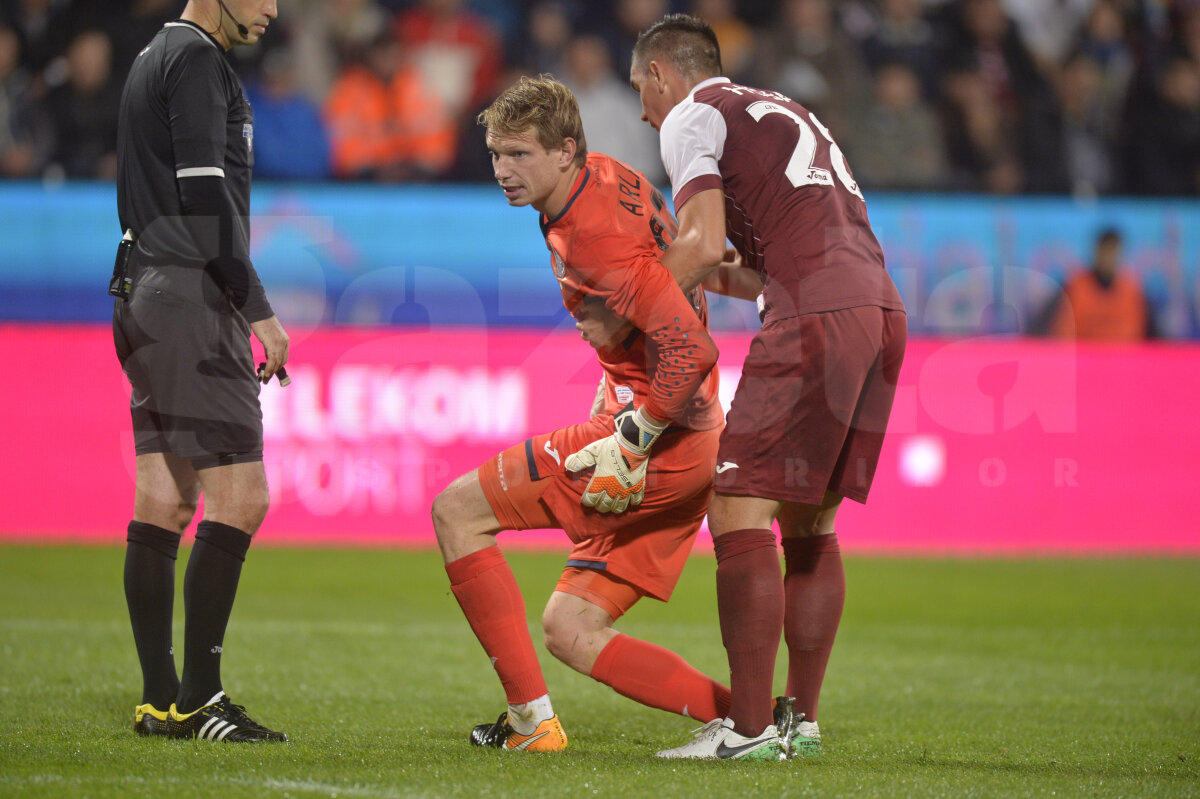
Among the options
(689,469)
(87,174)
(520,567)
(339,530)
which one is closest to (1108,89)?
(520,567)

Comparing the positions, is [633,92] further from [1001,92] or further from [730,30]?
[1001,92]

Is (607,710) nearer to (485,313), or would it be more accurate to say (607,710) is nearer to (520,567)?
(520,567)

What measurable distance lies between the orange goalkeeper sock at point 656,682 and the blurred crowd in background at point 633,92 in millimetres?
6985

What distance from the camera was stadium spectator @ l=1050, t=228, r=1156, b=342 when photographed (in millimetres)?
9703

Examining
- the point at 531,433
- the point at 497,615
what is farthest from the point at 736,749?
the point at 531,433

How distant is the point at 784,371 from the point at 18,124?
332 inches

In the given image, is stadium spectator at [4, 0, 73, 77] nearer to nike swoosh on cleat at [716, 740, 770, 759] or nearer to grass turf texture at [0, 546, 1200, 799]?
grass turf texture at [0, 546, 1200, 799]

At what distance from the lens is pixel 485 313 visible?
9406mm

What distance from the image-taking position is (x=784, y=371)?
346cm

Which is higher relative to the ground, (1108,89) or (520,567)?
(1108,89)

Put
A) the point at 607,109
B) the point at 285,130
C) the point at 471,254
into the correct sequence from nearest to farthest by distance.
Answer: the point at 471,254
the point at 285,130
the point at 607,109

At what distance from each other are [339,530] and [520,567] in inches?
53.2

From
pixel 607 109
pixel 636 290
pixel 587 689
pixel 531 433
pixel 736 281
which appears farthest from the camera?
pixel 607 109

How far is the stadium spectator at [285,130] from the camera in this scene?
10016 mm
